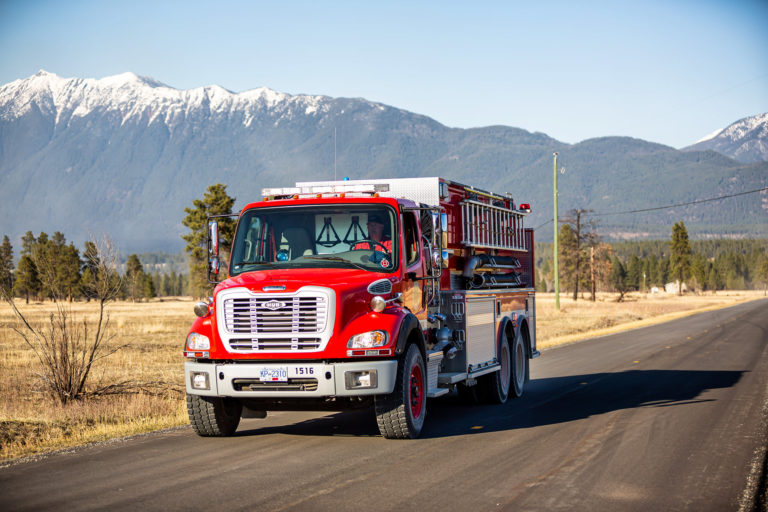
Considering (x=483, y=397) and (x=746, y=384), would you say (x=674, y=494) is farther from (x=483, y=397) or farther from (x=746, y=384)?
(x=746, y=384)

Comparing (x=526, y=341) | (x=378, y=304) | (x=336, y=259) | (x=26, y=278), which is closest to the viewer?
(x=378, y=304)

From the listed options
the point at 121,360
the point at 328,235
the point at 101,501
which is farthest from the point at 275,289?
the point at 121,360

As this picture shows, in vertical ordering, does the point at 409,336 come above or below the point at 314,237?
below

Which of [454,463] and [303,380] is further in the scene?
[303,380]

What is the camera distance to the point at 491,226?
51.6ft

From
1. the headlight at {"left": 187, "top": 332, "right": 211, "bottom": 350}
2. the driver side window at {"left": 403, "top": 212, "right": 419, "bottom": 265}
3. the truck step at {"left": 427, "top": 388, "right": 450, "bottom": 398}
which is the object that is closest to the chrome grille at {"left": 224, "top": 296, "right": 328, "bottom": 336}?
the headlight at {"left": 187, "top": 332, "right": 211, "bottom": 350}

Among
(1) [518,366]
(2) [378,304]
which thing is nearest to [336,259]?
(2) [378,304]

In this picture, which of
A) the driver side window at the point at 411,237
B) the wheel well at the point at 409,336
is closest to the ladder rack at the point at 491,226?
the driver side window at the point at 411,237

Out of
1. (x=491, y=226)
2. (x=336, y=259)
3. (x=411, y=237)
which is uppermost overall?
(x=491, y=226)

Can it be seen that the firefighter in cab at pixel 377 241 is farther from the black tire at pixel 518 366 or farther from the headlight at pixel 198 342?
the black tire at pixel 518 366

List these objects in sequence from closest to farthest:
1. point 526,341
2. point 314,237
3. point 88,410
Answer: point 314,237
point 88,410
point 526,341

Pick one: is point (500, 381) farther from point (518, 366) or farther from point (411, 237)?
point (411, 237)

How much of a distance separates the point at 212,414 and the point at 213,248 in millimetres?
2101

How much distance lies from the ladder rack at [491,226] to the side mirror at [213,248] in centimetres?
417
